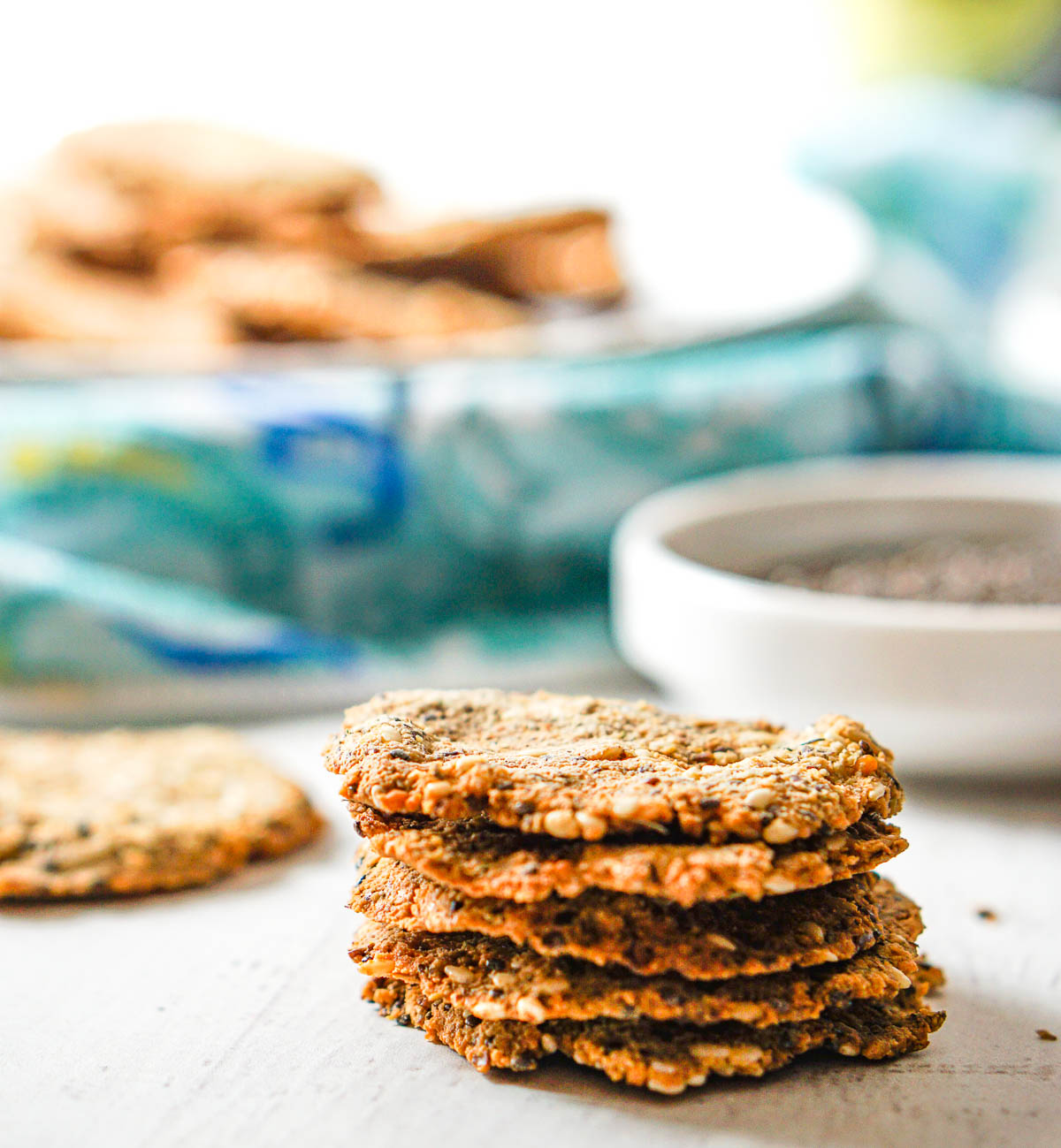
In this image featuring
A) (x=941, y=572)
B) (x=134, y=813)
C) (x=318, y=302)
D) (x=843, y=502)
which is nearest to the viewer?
(x=134, y=813)

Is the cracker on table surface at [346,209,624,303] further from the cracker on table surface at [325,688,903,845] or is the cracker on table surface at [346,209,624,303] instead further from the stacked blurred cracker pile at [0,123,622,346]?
the cracker on table surface at [325,688,903,845]

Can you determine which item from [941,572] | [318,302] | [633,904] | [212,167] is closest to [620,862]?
[633,904]

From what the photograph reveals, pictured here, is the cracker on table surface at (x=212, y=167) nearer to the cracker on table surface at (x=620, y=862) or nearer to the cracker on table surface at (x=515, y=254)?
the cracker on table surface at (x=515, y=254)

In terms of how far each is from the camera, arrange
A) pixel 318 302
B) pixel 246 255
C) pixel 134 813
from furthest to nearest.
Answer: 1. pixel 246 255
2. pixel 318 302
3. pixel 134 813

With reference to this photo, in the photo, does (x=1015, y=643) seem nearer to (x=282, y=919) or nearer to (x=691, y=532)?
(x=691, y=532)

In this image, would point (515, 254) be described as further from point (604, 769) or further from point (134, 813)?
point (604, 769)

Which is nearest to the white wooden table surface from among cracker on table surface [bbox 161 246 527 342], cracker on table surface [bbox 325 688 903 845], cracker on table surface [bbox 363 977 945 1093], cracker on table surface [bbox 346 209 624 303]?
cracker on table surface [bbox 363 977 945 1093]

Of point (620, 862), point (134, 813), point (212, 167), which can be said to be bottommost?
point (134, 813)
